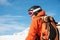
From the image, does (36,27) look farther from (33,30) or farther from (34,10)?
(34,10)

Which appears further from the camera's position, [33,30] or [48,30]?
[48,30]

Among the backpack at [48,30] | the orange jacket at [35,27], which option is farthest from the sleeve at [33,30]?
the backpack at [48,30]

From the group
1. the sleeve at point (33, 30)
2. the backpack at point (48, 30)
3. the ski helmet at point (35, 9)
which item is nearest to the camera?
the sleeve at point (33, 30)

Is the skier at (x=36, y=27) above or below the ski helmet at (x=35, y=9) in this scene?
below

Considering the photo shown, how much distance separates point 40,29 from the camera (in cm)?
788

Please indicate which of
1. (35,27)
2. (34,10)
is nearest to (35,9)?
(34,10)

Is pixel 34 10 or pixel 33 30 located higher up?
pixel 34 10

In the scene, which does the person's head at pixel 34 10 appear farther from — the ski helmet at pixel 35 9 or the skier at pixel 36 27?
the skier at pixel 36 27

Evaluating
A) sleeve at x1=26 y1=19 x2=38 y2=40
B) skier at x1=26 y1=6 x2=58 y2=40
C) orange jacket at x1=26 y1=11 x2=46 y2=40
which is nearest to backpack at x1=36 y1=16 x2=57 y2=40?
skier at x1=26 y1=6 x2=58 y2=40

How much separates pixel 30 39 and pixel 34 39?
115mm

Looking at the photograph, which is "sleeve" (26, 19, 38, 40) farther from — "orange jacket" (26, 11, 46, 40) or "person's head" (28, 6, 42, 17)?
"person's head" (28, 6, 42, 17)

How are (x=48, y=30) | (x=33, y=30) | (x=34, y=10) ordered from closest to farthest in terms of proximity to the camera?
(x=33, y=30) < (x=48, y=30) < (x=34, y=10)

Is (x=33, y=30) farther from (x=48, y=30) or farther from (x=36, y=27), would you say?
(x=48, y=30)

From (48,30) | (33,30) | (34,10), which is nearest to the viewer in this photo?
(33,30)
